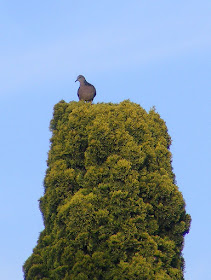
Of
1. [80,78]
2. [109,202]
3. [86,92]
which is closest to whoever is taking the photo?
[109,202]

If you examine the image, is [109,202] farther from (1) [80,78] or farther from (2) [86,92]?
(1) [80,78]

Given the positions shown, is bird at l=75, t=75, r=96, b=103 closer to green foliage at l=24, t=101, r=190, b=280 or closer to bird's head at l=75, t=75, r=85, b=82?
bird's head at l=75, t=75, r=85, b=82

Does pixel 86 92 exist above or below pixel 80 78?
below

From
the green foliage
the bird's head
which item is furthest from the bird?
the green foliage

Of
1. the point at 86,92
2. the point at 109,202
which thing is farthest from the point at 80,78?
the point at 109,202

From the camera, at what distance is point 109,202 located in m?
18.0

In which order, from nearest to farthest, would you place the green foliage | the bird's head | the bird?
the green foliage
the bird
the bird's head

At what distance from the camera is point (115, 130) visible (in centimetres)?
1884

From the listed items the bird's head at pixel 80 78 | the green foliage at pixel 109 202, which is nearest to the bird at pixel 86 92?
the bird's head at pixel 80 78

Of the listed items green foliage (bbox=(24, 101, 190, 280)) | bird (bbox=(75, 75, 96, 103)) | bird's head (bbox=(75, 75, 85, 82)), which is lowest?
green foliage (bbox=(24, 101, 190, 280))

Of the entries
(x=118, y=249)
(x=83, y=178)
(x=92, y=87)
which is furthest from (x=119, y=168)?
(x=92, y=87)

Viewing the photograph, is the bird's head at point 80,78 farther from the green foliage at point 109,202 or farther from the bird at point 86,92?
the green foliage at point 109,202

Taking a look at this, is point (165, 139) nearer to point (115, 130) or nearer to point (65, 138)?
point (115, 130)

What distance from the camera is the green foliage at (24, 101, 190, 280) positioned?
17.7 m
